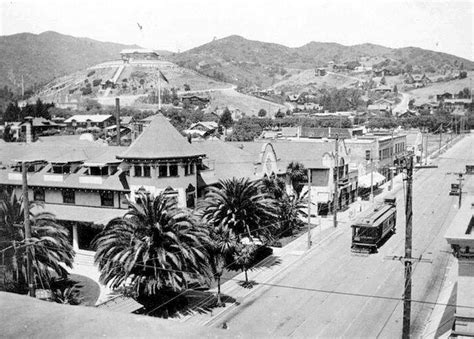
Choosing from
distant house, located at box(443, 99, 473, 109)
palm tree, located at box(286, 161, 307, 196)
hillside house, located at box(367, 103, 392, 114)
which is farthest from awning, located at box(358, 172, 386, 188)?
distant house, located at box(443, 99, 473, 109)

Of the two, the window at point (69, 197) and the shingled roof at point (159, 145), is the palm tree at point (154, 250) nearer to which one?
the shingled roof at point (159, 145)

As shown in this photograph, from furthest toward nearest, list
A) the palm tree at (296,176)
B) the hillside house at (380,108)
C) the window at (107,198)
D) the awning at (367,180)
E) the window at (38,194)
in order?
the hillside house at (380,108), the awning at (367,180), the palm tree at (296,176), the window at (38,194), the window at (107,198)

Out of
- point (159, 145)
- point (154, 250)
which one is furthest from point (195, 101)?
point (154, 250)

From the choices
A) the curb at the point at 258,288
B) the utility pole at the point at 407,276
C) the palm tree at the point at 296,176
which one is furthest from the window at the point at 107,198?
the utility pole at the point at 407,276

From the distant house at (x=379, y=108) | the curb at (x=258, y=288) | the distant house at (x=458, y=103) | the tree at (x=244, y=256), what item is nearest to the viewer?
the curb at (x=258, y=288)

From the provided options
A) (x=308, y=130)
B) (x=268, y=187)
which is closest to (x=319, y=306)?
(x=268, y=187)
